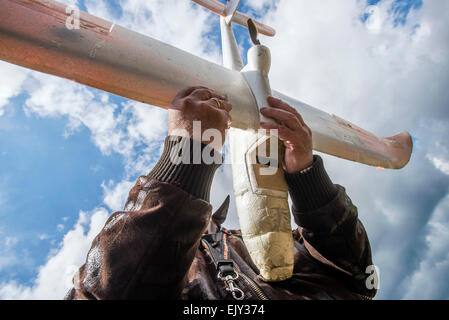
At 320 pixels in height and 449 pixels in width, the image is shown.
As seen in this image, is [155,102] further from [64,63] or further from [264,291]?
[264,291]

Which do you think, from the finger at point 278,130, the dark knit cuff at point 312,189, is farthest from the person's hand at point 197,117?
the dark knit cuff at point 312,189

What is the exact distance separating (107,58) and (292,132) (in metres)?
0.66

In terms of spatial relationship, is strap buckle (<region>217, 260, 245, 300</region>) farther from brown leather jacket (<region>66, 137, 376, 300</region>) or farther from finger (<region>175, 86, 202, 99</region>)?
finger (<region>175, 86, 202, 99</region>)

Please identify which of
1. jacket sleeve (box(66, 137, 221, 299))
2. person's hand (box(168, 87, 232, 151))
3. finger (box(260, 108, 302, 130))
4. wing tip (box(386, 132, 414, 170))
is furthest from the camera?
wing tip (box(386, 132, 414, 170))

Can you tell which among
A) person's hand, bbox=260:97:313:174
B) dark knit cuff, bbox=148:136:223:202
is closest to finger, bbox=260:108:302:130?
person's hand, bbox=260:97:313:174

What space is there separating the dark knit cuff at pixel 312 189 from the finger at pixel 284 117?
213 mm

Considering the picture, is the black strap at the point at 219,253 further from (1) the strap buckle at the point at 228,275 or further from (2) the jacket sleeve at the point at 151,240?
(2) the jacket sleeve at the point at 151,240

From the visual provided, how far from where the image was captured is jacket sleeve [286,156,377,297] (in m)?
0.91

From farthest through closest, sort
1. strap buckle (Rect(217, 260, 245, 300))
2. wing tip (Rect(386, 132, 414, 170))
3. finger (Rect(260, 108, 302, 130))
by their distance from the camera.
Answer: wing tip (Rect(386, 132, 414, 170)), finger (Rect(260, 108, 302, 130)), strap buckle (Rect(217, 260, 245, 300))

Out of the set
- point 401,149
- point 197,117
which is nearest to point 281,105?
point 197,117

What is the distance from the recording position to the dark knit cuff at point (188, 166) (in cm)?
56

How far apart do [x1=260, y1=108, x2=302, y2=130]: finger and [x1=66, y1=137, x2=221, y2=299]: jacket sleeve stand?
0.40 meters

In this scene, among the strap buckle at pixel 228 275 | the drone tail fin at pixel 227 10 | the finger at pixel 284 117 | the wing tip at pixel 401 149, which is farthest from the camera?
the drone tail fin at pixel 227 10

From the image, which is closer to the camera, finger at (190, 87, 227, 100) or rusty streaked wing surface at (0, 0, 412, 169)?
rusty streaked wing surface at (0, 0, 412, 169)
